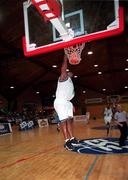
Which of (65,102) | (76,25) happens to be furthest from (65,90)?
(76,25)

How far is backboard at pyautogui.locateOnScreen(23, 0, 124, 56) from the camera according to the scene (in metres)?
5.98

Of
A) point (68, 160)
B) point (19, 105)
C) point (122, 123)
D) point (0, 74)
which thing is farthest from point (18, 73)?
point (68, 160)

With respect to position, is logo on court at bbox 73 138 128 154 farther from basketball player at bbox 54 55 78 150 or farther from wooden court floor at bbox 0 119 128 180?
basketball player at bbox 54 55 78 150

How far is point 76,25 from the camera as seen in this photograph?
632 centimetres

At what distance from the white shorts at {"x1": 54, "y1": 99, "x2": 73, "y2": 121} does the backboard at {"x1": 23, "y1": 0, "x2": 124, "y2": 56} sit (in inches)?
77.2

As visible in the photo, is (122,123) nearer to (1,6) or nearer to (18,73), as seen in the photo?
(1,6)

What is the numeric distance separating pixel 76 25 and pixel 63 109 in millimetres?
2754

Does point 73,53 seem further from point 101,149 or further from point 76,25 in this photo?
point 101,149

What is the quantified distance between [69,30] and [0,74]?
17.5 meters

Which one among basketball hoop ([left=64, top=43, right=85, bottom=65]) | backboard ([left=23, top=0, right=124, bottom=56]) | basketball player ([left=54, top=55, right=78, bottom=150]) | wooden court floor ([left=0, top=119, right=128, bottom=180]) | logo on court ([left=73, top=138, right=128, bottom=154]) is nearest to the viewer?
basketball player ([left=54, top=55, right=78, bottom=150])

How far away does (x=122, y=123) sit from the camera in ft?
33.6

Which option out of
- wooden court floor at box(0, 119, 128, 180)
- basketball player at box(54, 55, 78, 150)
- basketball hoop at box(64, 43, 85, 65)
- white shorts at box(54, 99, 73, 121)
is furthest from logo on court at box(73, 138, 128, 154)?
white shorts at box(54, 99, 73, 121)

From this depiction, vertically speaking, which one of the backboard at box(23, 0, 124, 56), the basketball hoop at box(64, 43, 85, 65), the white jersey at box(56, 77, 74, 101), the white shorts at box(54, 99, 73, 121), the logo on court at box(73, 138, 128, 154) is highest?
the backboard at box(23, 0, 124, 56)

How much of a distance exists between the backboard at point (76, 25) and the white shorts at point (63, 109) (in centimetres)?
196
